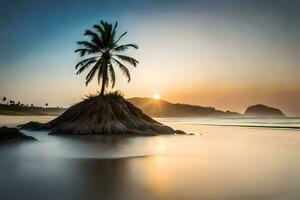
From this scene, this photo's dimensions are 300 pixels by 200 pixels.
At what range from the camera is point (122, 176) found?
40.4ft

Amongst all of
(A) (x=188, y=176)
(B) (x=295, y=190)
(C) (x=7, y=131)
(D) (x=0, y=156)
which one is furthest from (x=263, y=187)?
(C) (x=7, y=131)

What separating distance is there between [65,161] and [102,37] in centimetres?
2551

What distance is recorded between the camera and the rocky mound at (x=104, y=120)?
35.2 metres

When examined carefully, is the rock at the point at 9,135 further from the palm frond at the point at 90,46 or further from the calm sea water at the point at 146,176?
the palm frond at the point at 90,46

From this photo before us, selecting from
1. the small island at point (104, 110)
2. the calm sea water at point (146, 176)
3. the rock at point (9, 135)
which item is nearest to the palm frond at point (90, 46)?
the small island at point (104, 110)

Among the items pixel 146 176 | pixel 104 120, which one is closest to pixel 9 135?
pixel 104 120

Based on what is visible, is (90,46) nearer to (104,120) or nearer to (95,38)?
(95,38)

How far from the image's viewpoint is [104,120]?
118 feet

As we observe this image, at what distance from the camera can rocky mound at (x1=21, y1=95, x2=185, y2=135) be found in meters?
35.2

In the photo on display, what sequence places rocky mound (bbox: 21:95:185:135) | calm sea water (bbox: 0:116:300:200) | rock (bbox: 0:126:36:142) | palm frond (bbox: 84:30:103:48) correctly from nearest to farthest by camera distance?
calm sea water (bbox: 0:116:300:200), rock (bbox: 0:126:36:142), rocky mound (bbox: 21:95:185:135), palm frond (bbox: 84:30:103:48)

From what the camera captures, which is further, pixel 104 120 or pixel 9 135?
pixel 104 120

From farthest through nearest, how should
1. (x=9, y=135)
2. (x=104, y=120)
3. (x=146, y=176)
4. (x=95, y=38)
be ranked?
(x=95, y=38)
(x=104, y=120)
(x=9, y=135)
(x=146, y=176)

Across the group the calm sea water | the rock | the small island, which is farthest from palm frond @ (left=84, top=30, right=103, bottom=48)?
the calm sea water

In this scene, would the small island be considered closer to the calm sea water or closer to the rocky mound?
the rocky mound
